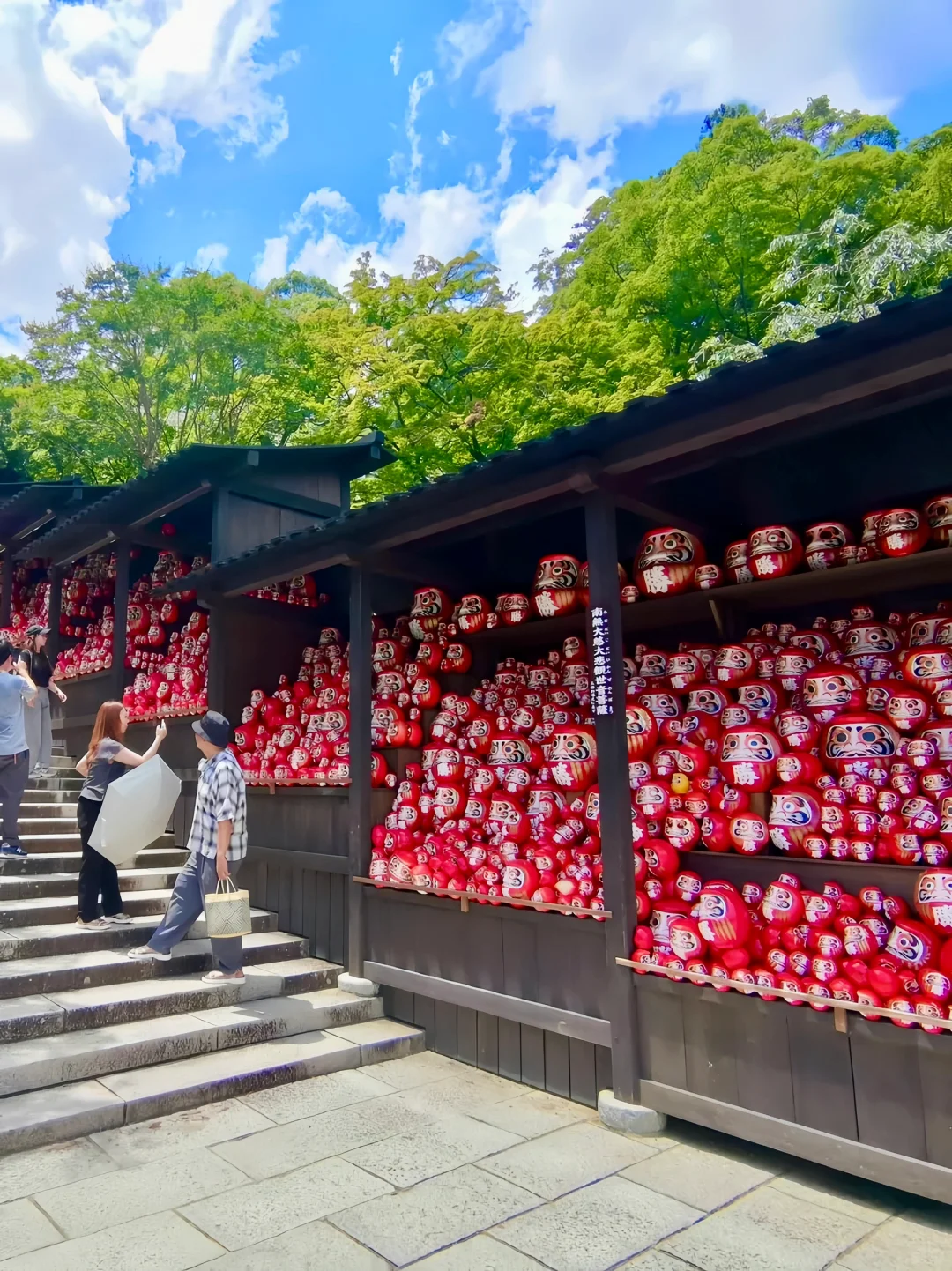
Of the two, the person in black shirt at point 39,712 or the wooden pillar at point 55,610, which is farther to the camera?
the wooden pillar at point 55,610

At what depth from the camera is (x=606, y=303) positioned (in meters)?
20.8

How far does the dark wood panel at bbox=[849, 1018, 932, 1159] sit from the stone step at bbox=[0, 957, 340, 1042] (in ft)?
13.2

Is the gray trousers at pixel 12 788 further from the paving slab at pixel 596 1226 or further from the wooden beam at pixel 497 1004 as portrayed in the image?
the paving slab at pixel 596 1226

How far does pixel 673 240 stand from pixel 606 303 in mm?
3172

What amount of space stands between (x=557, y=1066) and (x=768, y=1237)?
1.78m

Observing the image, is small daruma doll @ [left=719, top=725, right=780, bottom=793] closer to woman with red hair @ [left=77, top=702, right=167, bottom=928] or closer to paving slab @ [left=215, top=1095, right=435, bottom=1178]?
paving slab @ [left=215, top=1095, right=435, bottom=1178]

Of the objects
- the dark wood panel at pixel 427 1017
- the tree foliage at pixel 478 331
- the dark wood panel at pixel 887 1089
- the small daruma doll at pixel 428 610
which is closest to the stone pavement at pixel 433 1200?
the dark wood panel at pixel 887 1089

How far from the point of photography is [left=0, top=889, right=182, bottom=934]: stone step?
20.4ft

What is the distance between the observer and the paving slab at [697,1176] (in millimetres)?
3635

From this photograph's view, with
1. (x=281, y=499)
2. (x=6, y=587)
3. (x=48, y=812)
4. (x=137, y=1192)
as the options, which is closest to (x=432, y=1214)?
(x=137, y=1192)

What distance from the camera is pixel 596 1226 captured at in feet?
11.1

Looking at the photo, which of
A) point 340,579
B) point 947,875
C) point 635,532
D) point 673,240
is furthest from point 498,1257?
point 673,240

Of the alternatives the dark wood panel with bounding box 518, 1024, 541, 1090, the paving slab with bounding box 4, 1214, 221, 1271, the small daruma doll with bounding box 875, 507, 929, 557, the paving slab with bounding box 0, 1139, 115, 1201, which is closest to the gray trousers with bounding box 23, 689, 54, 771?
the paving slab with bounding box 0, 1139, 115, 1201

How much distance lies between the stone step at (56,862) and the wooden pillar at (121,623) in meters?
2.75
